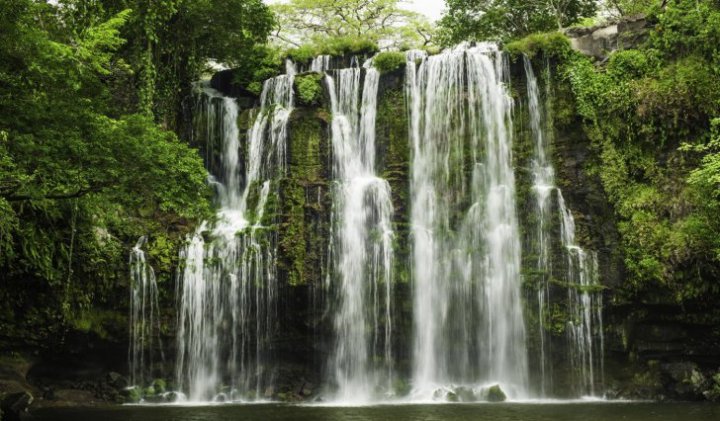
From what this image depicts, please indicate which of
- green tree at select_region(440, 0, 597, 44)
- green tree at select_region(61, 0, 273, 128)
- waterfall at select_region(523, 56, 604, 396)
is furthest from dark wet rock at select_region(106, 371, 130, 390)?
green tree at select_region(440, 0, 597, 44)

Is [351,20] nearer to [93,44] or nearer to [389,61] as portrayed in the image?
[389,61]

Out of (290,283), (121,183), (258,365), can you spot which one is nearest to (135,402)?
(258,365)

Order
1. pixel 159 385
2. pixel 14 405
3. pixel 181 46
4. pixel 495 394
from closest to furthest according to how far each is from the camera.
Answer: pixel 14 405 → pixel 495 394 → pixel 159 385 → pixel 181 46

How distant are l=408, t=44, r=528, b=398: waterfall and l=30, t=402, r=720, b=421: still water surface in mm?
2833

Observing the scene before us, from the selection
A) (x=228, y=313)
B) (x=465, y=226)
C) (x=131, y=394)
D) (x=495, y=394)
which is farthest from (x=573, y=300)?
(x=131, y=394)

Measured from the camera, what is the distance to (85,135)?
11.9 m

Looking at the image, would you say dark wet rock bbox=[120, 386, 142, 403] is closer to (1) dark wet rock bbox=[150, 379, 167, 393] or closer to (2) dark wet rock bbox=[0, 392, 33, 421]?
(1) dark wet rock bbox=[150, 379, 167, 393]

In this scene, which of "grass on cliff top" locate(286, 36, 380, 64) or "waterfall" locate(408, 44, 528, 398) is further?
"grass on cliff top" locate(286, 36, 380, 64)

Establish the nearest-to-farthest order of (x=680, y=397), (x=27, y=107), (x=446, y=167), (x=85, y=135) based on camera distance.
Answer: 1. (x=27, y=107)
2. (x=85, y=135)
3. (x=680, y=397)
4. (x=446, y=167)

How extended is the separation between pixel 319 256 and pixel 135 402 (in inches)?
247

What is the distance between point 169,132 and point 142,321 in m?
6.34

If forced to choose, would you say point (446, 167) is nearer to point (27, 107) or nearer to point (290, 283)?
point (290, 283)

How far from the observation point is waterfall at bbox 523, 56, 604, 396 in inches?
685

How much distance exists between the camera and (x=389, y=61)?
21.8 metres
